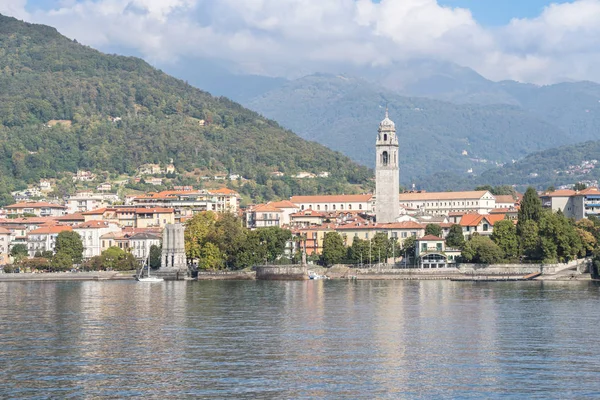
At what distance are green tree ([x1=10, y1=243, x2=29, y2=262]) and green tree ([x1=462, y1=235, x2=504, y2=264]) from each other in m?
45.2

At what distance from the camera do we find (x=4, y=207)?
15075 cm

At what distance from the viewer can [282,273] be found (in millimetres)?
96312

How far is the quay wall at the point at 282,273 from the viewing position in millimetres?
95500

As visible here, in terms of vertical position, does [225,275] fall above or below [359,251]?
below

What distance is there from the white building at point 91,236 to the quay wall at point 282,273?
28.5m

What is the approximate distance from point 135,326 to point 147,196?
94.5 m

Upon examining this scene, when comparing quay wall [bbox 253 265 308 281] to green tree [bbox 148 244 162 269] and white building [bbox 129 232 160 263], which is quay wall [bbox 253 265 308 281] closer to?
green tree [bbox 148 244 162 269]

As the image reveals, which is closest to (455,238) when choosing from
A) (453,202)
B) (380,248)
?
(380,248)

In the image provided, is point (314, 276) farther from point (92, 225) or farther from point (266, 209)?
Answer: point (92, 225)

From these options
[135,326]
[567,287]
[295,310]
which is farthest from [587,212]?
[135,326]

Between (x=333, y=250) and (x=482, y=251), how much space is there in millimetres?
13973

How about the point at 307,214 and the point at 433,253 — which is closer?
the point at 433,253

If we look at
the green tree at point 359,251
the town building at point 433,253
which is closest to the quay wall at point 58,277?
the green tree at point 359,251

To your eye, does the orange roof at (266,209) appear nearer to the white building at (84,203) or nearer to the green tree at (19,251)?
the green tree at (19,251)
